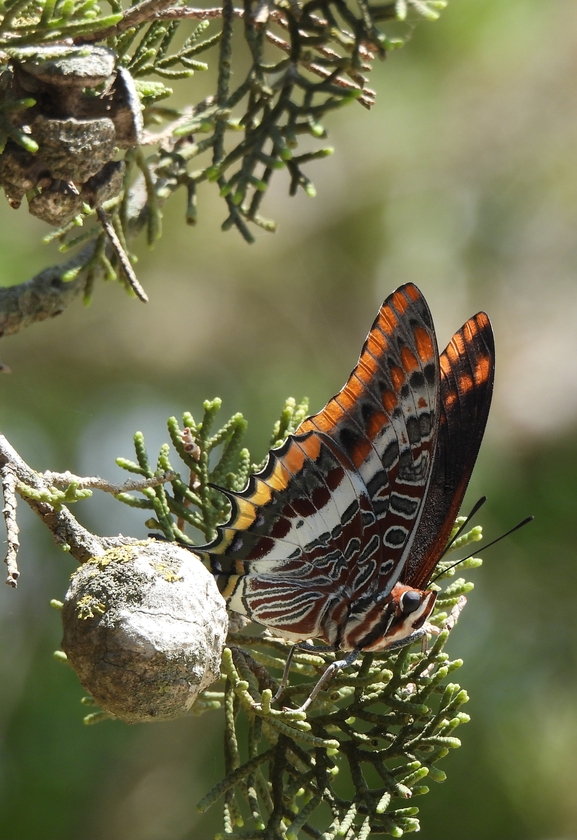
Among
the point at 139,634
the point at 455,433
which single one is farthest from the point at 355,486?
the point at 139,634

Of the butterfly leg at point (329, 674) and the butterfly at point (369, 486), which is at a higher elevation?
the butterfly at point (369, 486)

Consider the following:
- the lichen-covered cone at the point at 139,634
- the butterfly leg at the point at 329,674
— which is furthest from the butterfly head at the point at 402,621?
the lichen-covered cone at the point at 139,634

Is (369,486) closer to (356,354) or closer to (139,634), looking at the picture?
(139,634)

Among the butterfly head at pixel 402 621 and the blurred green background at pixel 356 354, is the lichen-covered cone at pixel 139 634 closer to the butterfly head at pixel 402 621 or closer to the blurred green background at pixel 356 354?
the butterfly head at pixel 402 621

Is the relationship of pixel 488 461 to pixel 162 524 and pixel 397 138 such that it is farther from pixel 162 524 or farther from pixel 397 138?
pixel 162 524

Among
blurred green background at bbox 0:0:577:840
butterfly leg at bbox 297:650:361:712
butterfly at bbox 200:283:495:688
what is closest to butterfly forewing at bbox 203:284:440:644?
butterfly at bbox 200:283:495:688

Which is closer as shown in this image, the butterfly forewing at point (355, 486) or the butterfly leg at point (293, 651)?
the butterfly leg at point (293, 651)

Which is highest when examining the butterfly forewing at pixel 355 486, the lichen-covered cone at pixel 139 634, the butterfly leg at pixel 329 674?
the butterfly forewing at pixel 355 486

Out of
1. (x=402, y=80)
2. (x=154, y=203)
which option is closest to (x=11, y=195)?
(x=154, y=203)
